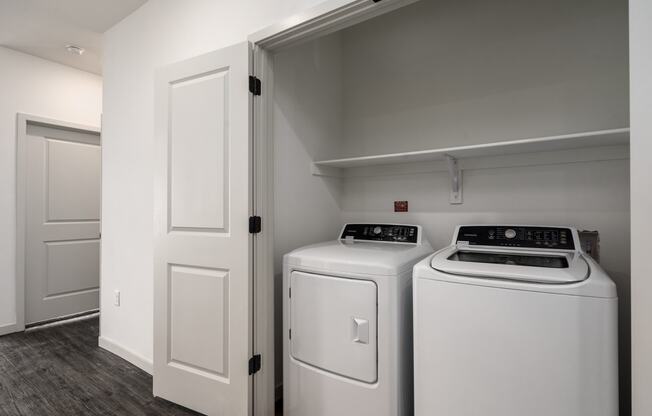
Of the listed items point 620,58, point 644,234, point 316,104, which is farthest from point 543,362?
point 316,104

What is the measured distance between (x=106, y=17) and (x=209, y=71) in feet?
4.74

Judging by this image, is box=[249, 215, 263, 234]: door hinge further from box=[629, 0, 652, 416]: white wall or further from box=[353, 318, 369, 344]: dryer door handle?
box=[629, 0, 652, 416]: white wall

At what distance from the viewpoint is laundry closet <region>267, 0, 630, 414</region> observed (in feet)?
5.70

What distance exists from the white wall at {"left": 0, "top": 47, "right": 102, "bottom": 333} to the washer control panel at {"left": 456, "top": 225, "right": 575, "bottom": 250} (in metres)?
3.77

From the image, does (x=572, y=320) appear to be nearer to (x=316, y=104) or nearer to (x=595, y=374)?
(x=595, y=374)

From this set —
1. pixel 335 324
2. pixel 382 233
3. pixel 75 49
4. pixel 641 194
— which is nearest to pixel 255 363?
pixel 335 324

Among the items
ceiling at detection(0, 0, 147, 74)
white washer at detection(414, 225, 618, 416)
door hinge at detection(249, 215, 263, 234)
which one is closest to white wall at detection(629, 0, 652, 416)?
white washer at detection(414, 225, 618, 416)

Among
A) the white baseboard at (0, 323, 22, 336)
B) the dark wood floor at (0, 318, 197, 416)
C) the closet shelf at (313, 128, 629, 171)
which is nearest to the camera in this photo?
the closet shelf at (313, 128, 629, 171)

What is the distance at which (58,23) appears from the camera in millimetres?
2680

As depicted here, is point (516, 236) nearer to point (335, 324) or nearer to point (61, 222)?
point (335, 324)

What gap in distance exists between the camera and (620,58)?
67.2 inches

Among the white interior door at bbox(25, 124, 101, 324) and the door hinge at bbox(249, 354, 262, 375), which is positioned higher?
the white interior door at bbox(25, 124, 101, 324)

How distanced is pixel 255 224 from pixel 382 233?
0.86 m

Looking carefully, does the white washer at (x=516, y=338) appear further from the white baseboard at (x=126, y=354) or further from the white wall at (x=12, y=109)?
the white wall at (x=12, y=109)
